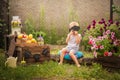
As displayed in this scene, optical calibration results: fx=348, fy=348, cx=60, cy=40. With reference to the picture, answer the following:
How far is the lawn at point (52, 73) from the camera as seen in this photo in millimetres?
8125

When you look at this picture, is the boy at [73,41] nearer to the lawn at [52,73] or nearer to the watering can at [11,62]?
the lawn at [52,73]

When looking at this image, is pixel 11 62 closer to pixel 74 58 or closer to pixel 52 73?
pixel 52 73

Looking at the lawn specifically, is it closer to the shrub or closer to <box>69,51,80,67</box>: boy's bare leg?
<box>69,51,80,67</box>: boy's bare leg

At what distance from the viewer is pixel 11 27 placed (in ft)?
40.3

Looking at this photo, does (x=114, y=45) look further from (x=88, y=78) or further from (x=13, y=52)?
(x=13, y=52)

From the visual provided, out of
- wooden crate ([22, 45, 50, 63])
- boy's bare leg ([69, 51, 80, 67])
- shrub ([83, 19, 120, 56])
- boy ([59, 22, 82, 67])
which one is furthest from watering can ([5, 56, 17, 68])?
shrub ([83, 19, 120, 56])

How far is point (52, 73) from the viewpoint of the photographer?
8.67 m

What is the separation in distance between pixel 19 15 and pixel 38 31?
0.94 m

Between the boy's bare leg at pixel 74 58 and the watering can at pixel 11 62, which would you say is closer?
the watering can at pixel 11 62

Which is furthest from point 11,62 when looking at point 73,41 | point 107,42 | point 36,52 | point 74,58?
point 107,42

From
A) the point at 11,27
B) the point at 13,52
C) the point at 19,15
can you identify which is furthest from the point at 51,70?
the point at 19,15

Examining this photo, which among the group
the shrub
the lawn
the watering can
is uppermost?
the shrub

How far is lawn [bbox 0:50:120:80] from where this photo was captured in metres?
8.12

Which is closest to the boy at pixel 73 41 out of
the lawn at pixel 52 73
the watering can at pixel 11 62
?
the lawn at pixel 52 73
